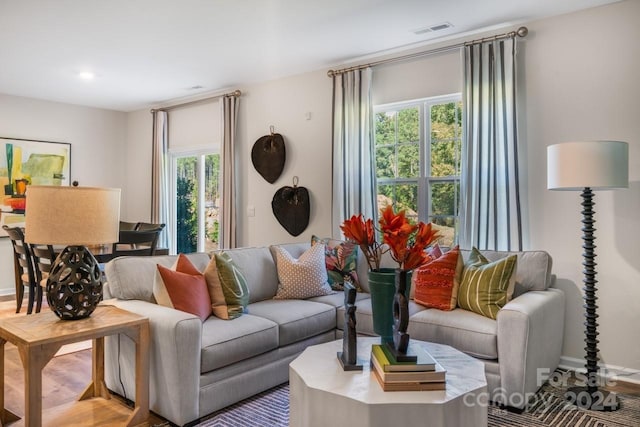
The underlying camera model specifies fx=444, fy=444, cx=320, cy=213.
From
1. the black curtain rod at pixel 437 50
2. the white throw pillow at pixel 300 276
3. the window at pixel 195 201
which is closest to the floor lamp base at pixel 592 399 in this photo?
the white throw pillow at pixel 300 276

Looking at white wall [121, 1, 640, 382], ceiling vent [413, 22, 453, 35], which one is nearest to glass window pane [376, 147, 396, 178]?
white wall [121, 1, 640, 382]

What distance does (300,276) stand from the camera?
3.50 m

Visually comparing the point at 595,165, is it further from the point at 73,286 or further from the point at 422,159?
the point at 73,286

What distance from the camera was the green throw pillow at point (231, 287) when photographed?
9.45 ft

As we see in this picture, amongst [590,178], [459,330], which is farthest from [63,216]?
[590,178]

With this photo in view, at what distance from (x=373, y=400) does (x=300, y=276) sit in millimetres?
1981

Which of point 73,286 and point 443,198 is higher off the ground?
point 443,198

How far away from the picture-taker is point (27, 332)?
2.07 metres

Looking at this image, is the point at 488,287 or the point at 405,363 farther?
the point at 488,287

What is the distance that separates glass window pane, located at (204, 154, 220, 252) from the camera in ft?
18.9

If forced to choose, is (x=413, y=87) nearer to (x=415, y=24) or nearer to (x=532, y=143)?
(x=415, y=24)

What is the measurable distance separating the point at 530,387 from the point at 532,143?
72.2 inches

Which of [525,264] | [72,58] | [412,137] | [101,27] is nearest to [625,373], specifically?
[525,264]

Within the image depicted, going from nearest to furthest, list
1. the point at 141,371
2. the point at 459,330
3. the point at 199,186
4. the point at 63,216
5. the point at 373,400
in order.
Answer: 1. the point at 373,400
2. the point at 63,216
3. the point at 141,371
4. the point at 459,330
5. the point at 199,186
